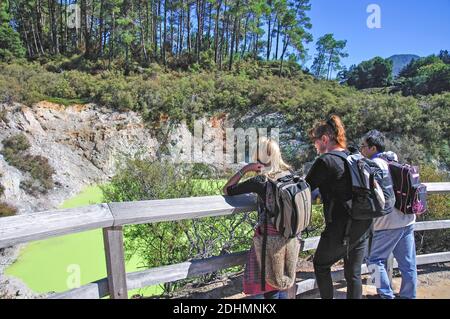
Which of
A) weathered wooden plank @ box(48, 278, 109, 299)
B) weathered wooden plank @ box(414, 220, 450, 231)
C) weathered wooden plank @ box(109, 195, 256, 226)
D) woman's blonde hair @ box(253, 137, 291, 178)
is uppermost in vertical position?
woman's blonde hair @ box(253, 137, 291, 178)

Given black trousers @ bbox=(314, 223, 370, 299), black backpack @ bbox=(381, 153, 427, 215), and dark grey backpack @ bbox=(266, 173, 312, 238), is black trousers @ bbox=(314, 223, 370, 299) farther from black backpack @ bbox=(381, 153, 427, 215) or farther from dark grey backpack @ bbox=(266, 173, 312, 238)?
black backpack @ bbox=(381, 153, 427, 215)

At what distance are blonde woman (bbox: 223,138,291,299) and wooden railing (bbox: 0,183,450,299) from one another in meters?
0.20

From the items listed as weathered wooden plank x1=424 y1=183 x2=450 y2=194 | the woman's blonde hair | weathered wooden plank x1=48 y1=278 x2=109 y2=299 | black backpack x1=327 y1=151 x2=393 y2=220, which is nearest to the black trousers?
black backpack x1=327 y1=151 x2=393 y2=220

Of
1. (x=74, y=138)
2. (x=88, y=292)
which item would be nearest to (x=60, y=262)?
(x=88, y=292)

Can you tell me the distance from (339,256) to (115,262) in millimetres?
1567

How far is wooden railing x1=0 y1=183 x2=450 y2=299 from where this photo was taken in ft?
6.57

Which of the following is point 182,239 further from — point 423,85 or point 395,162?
point 423,85

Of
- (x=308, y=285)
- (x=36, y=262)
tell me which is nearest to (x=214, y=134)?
(x=36, y=262)

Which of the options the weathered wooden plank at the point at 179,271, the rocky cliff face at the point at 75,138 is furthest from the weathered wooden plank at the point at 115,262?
the rocky cliff face at the point at 75,138

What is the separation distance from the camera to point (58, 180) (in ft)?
58.5

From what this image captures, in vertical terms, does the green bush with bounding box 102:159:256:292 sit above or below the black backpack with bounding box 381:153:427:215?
below

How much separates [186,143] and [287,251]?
21.4 m

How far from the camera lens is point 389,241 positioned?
11.1 feet

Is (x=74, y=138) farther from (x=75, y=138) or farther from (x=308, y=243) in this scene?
(x=308, y=243)
